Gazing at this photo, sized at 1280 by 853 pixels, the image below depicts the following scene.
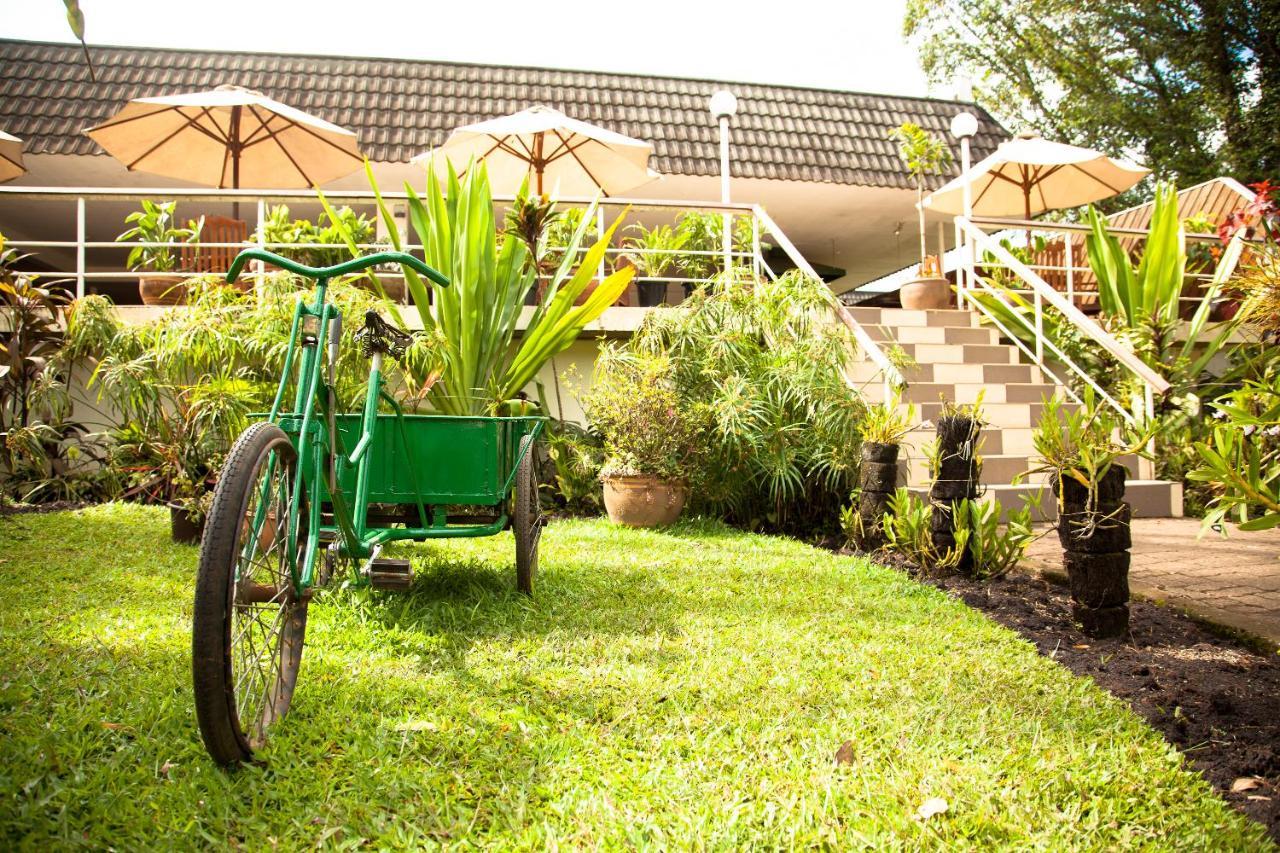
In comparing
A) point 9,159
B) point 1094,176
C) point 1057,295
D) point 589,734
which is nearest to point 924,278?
point 1057,295

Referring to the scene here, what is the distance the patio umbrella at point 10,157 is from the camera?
26.1 ft

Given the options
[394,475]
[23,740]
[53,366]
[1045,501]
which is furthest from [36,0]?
[53,366]

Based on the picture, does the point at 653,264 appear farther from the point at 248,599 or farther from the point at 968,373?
the point at 248,599

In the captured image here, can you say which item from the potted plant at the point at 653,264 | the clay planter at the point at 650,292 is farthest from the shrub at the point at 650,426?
the clay planter at the point at 650,292

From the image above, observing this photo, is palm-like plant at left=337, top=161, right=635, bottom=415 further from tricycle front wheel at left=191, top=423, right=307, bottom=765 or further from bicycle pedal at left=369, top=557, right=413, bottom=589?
tricycle front wheel at left=191, top=423, right=307, bottom=765

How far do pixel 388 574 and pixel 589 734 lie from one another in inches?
33.9

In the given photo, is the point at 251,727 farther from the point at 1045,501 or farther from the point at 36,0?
the point at 1045,501

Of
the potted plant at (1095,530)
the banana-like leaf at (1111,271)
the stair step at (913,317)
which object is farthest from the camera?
the stair step at (913,317)

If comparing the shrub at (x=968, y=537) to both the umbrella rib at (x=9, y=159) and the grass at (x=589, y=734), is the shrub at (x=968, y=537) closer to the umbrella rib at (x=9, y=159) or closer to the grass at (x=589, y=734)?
the grass at (x=589, y=734)

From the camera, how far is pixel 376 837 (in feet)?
5.95

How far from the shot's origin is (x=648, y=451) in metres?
5.60

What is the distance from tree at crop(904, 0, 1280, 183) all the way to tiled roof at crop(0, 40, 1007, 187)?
306 inches

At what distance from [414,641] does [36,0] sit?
242 centimetres

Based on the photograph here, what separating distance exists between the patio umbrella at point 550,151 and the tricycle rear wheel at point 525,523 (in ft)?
16.5
